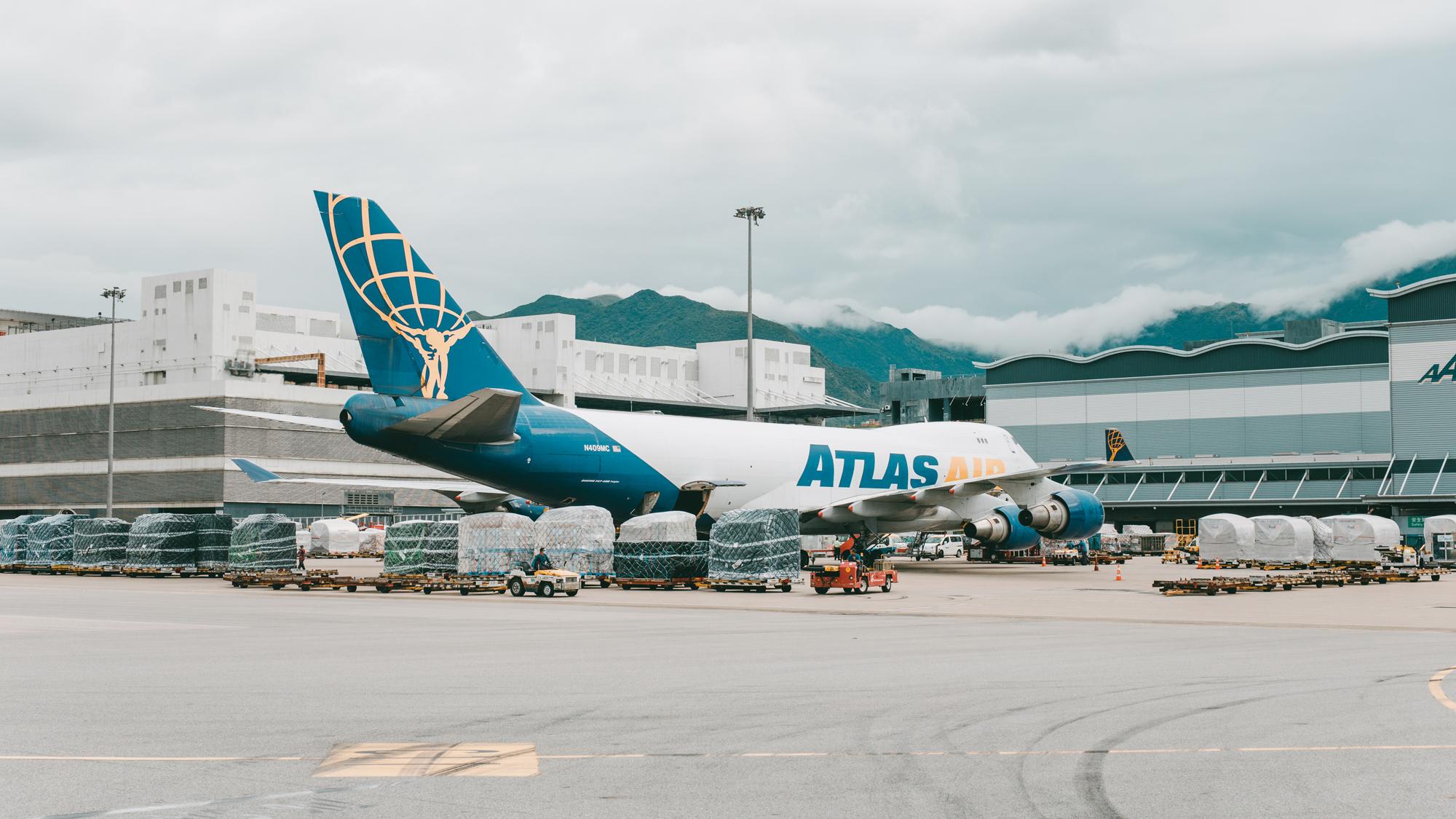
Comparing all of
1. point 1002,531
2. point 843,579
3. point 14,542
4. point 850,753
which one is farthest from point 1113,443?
point 850,753

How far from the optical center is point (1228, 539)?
5256 cm

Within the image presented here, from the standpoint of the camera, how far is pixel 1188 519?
102 meters

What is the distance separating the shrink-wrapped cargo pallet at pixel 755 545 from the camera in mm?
36781

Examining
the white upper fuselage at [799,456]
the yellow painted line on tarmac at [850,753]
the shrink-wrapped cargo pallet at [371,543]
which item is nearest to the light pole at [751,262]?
the white upper fuselage at [799,456]

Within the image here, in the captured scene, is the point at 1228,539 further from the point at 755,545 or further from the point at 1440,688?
the point at 1440,688

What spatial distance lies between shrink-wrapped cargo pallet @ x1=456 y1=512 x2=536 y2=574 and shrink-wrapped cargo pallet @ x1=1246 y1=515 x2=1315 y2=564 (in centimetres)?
2949

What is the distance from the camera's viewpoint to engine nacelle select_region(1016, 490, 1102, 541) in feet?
169

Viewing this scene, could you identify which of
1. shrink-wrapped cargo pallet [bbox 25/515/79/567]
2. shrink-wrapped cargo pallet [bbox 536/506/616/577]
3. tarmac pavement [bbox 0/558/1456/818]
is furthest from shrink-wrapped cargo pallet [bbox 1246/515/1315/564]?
shrink-wrapped cargo pallet [bbox 25/515/79/567]

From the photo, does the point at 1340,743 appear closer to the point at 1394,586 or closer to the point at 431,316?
the point at 431,316

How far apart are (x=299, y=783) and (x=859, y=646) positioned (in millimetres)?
12329

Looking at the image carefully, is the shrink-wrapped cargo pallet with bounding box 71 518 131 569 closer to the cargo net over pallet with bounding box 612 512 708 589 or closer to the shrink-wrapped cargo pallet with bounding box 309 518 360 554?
the cargo net over pallet with bounding box 612 512 708 589

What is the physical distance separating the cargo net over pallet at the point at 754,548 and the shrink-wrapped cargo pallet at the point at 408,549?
331 inches

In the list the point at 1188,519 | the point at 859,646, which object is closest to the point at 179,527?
the point at 859,646

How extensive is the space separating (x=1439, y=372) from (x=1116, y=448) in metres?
22.3
